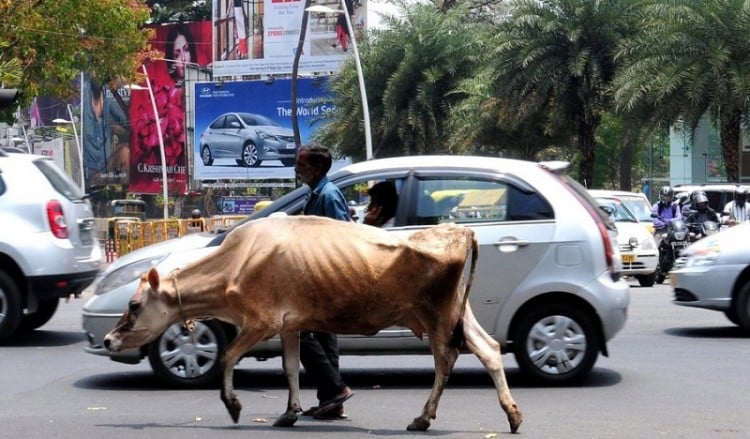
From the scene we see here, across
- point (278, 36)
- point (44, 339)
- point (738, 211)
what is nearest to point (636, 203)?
point (738, 211)

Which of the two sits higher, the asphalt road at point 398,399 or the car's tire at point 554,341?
the car's tire at point 554,341

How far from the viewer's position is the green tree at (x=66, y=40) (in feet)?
90.5

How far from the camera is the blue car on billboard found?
54250 millimetres

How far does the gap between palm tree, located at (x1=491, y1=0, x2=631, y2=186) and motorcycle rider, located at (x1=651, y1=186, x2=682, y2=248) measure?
872 centimetres

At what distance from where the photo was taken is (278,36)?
172 ft

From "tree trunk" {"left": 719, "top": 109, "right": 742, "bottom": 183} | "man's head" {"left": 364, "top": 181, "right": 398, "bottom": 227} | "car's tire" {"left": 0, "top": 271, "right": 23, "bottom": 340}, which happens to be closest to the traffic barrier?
"tree trunk" {"left": 719, "top": 109, "right": 742, "bottom": 183}

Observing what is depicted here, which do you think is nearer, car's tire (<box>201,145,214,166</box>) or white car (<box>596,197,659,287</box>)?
white car (<box>596,197,659,287</box>)

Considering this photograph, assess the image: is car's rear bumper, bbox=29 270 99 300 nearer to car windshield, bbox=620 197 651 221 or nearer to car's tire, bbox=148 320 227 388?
car's tire, bbox=148 320 227 388

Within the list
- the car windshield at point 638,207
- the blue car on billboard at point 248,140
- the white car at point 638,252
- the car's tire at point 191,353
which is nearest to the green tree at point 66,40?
the car windshield at point 638,207

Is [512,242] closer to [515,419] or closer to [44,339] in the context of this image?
[515,419]

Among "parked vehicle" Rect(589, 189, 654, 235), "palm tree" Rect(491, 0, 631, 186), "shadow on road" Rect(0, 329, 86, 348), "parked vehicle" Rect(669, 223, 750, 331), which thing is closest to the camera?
"shadow on road" Rect(0, 329, 86, 348)

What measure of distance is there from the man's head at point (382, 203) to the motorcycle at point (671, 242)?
14.2 meters

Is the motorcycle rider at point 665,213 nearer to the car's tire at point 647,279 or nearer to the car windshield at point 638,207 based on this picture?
the car windshield at point 638,207

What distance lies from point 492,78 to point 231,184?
82.5 feet
